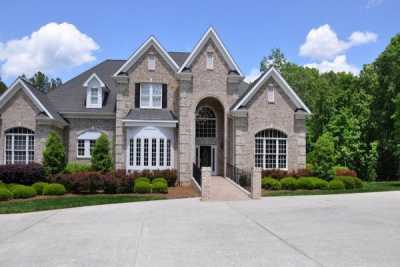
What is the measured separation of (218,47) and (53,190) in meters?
15.1

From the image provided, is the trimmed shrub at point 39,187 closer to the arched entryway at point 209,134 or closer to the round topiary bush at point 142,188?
the round topiary bush at point 142,188

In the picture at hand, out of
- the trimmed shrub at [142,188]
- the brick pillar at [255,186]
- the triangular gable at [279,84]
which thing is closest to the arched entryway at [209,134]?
the triangular gable at [279,84]

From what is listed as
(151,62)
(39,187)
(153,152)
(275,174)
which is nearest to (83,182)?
(39,187)

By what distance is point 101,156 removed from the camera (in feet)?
82.3

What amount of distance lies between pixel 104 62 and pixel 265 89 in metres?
15.6

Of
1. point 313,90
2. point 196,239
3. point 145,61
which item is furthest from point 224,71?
point 313,90

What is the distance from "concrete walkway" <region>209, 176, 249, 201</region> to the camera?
66.4ft

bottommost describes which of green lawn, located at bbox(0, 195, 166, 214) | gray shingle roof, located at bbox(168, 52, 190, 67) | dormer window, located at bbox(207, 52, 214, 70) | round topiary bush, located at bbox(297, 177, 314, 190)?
green lawn, located at bbox(0, 195, 166, 214)

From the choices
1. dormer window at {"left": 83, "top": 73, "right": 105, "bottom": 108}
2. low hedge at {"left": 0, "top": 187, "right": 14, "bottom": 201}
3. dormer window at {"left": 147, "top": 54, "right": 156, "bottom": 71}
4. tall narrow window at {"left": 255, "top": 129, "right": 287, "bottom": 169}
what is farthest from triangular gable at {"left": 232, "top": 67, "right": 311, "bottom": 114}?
low hedge at {"left": 0, "top": 187, "right": 14, "bottom": 201}

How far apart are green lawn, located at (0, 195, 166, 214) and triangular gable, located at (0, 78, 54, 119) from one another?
8174 millimetres

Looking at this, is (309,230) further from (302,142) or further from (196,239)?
(302,142)

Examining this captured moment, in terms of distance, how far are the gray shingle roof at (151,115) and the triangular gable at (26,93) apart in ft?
A: 18.1

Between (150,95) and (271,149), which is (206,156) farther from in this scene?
(150,95)

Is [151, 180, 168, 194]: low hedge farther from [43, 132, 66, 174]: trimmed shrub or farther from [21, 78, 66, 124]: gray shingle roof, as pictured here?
[21, 78, 66, 124]: gray shingle roof
